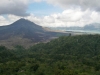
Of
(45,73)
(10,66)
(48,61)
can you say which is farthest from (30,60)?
(45,73)

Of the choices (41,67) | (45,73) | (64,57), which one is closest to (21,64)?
(41,67)

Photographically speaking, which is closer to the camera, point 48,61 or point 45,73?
point 45,73

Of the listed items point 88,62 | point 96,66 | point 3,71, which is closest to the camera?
point 3,71

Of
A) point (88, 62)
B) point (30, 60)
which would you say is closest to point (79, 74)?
point (88, 62)

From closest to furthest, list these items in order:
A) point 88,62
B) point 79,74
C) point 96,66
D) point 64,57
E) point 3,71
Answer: point 79,74 < point 3,71 < point 96,66 < point 88,62 < point 64,57

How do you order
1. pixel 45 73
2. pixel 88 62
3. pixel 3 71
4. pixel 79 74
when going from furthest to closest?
pixel 88 62
pixel 3 71
pixel 45 73
pixel 79 74

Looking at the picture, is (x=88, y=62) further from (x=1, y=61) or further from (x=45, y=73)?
(x=1, y=61)

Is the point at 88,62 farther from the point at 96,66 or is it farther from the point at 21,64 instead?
the point at 21,64

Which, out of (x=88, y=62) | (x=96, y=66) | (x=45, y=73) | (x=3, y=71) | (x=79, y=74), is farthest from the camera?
(x=88, y=62)
